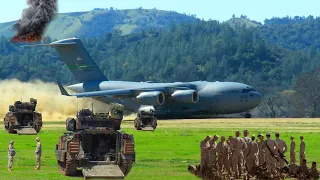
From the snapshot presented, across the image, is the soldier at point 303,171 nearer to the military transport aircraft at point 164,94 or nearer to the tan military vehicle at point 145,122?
the tan military vehicle at point 145,122

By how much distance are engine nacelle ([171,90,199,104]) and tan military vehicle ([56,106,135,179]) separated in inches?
2108

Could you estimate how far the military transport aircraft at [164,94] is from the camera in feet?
292

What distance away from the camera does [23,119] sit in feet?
216

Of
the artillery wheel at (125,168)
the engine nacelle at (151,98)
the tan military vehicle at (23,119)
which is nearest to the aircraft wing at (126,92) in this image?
the engine nacelle at (151,98)

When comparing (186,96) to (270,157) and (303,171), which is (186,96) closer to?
(303,171)

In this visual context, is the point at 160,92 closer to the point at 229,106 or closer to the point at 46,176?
the point at 229,106

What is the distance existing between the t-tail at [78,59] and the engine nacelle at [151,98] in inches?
321

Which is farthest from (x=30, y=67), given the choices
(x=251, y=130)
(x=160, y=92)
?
(x=251, y=130)

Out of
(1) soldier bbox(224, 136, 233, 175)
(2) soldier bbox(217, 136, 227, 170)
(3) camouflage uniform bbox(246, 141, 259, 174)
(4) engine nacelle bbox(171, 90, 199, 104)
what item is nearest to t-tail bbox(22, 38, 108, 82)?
(4) engine nacelle bbox(171, 90, 199, 104)

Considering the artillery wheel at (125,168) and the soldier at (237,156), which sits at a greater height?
the soldier at (237,156)

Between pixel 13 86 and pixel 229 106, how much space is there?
27.2 meters

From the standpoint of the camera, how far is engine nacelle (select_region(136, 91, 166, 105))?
8806cm

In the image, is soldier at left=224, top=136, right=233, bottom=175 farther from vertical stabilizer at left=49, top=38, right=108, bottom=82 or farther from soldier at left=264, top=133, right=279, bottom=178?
vertical stabilizer at left=49, top=38, right=108, bottom=82

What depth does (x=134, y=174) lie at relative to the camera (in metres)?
35.3
